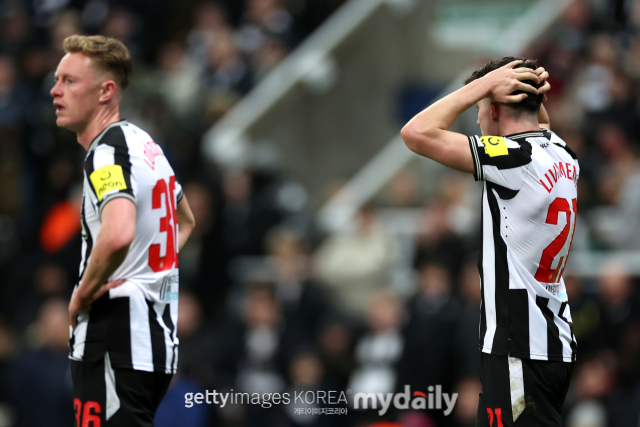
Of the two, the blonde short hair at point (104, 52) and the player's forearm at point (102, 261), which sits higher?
the blonde short hair at point (104, 52)

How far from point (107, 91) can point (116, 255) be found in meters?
0.98

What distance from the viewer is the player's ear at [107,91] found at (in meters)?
4.38

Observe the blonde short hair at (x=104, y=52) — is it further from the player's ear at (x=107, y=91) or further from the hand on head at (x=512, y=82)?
the hand on head at (x=512, y=82)

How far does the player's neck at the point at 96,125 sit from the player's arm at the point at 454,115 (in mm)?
1560

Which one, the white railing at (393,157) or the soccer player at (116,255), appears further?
the white railing at (393,157)

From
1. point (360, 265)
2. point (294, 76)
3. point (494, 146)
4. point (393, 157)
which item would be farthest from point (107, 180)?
point (294, 76)

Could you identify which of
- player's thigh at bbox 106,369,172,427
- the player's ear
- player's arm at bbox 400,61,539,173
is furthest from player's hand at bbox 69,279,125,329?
player's arm at bbox 400,61,539,173

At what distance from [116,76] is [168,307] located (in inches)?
49.0

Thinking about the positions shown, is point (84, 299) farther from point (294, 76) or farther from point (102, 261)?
point (294, 76)

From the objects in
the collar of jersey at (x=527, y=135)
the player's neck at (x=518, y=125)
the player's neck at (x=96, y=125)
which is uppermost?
the player's neck at (x=96, y=125)

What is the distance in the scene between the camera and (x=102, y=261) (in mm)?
3900
